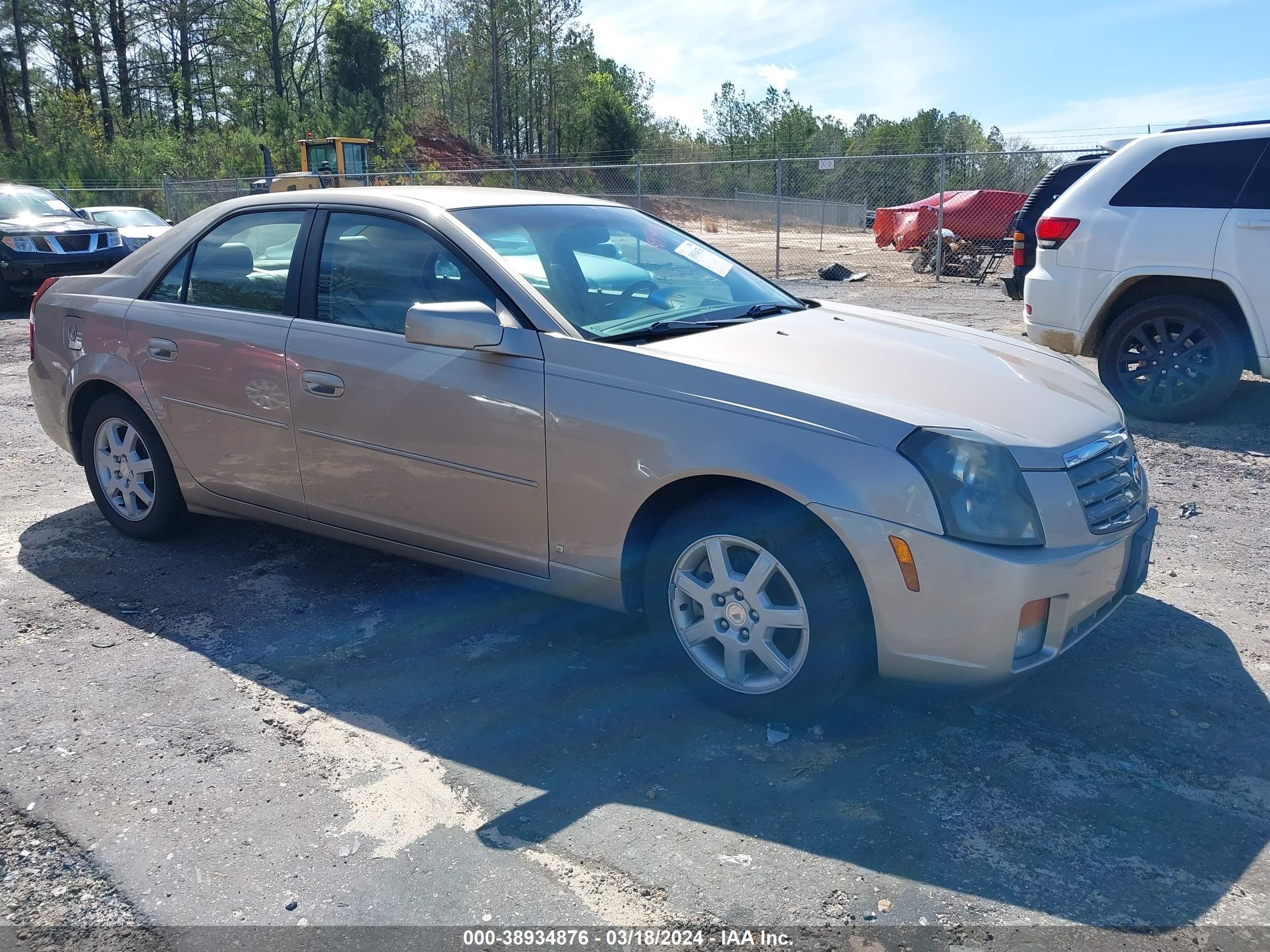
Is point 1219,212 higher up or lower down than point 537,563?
higher up

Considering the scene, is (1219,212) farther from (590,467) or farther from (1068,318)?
(590,467)

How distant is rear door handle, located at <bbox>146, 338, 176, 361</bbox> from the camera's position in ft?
14.1

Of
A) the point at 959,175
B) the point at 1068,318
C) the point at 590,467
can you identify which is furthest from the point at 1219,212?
the point at 959,175

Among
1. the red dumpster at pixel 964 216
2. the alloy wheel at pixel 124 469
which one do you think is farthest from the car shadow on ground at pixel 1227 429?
the red dumpster at pixel 964 216

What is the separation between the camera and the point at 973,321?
11875mm

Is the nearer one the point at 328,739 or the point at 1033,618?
the point at 1033,618

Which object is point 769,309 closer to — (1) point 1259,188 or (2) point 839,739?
(2) point 839,739

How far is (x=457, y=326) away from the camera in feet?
10.6

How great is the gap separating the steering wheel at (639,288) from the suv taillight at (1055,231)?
13.8 ft

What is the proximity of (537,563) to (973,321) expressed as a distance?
9730 millimetres

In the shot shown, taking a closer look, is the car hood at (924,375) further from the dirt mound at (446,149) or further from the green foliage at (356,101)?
the dirt mound at (446,149)

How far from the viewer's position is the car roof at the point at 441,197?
3857 millimetres

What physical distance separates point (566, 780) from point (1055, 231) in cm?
568

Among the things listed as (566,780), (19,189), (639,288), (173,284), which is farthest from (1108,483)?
(19,189)
